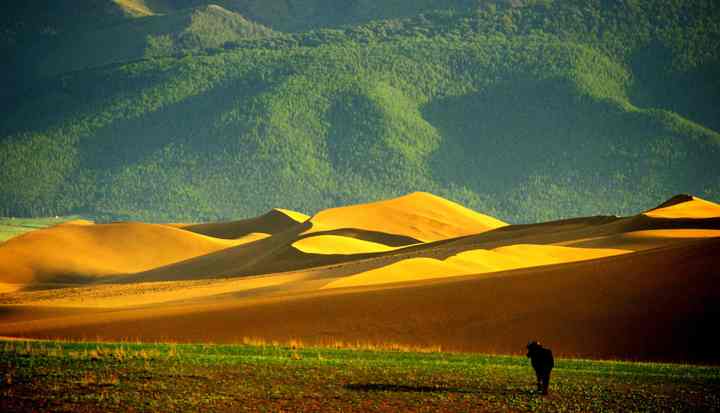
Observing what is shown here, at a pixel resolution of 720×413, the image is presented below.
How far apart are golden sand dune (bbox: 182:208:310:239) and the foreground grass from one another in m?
80.2

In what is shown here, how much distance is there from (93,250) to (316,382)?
81742 mm

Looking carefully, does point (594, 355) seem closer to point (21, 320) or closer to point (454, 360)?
point (454, 360)

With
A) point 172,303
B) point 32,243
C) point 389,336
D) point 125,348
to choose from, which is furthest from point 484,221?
point 125,348

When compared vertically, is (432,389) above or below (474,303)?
below

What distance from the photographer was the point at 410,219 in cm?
9456

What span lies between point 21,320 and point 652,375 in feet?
90.5

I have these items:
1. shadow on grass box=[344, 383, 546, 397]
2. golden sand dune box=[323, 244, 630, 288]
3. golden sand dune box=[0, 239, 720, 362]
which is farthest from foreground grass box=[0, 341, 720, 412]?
golden sand dune box=[323, 244, 630, 288]

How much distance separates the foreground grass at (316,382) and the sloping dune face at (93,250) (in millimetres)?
65675

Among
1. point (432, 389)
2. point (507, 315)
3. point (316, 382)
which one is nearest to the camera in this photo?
point (432, 389)

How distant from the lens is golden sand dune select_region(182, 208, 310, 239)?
107 metres

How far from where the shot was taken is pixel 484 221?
104m

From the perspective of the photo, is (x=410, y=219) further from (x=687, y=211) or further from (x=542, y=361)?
(x=542, y=361)

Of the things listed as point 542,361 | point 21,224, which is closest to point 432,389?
point 542,361

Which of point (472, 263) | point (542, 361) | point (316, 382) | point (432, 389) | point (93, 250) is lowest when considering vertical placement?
point (432, 389)
